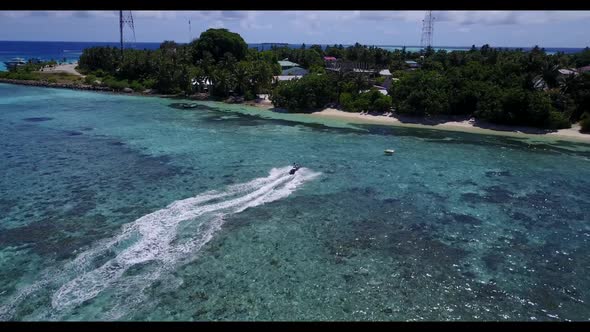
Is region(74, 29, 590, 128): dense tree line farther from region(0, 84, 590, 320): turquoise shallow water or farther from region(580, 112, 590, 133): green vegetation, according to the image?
region(0, 84, 590, 320): turquoise shallow water

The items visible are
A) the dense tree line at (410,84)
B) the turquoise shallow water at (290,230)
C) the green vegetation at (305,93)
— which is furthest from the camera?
the green vegetation at (305,93)

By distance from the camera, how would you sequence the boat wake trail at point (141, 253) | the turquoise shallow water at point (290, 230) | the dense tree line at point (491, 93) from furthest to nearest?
the dense tree line at point (491, 93)
the turquoise shallow water at point (290, 230)
the boat wake trail at point (141, 253)

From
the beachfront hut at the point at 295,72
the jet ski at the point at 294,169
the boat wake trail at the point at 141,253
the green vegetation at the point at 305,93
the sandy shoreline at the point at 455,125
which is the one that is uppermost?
the beachfront hut at the point at 295,72

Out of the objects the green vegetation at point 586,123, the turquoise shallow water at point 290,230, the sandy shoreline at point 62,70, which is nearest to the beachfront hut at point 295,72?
the turquoise shallow water at point 290,230

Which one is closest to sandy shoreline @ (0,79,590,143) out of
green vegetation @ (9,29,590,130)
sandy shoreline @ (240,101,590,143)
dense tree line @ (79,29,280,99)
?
sandy shoreline @ (240,101,590,143)

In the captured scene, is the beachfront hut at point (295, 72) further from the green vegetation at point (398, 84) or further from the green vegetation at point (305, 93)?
the green vegetation at point (305, 93)
